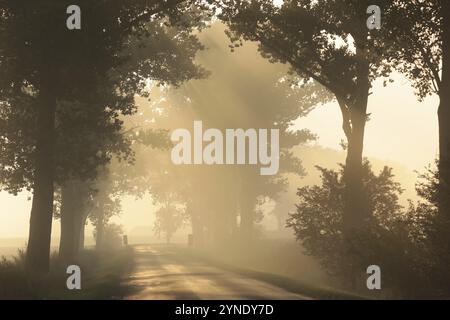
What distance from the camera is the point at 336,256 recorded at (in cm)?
2808

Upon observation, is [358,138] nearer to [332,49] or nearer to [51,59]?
[332,49]

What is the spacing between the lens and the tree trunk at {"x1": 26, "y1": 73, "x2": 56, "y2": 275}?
79.3 feet

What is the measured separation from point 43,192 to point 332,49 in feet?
49.2

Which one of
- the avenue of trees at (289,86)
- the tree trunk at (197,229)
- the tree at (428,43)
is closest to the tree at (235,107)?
the avenue of trees at (289,86)

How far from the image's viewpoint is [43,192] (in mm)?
24422

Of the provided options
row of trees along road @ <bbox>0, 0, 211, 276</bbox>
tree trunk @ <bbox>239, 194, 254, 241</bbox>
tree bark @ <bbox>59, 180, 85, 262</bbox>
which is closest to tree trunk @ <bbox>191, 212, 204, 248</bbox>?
tree trunk @ <bbox>239, 194, 254, 241</bbox>

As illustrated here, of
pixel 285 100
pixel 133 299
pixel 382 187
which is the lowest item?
pixel 133 299

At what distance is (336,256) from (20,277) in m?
14.1

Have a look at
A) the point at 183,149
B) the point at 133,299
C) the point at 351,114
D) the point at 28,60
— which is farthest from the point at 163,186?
the point at 133,299

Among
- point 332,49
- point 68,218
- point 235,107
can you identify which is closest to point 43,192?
point 332,49

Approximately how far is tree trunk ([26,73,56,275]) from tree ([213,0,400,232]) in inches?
375

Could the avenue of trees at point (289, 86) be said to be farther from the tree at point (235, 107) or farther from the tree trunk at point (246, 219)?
the tree trunk at point (246, 219)
